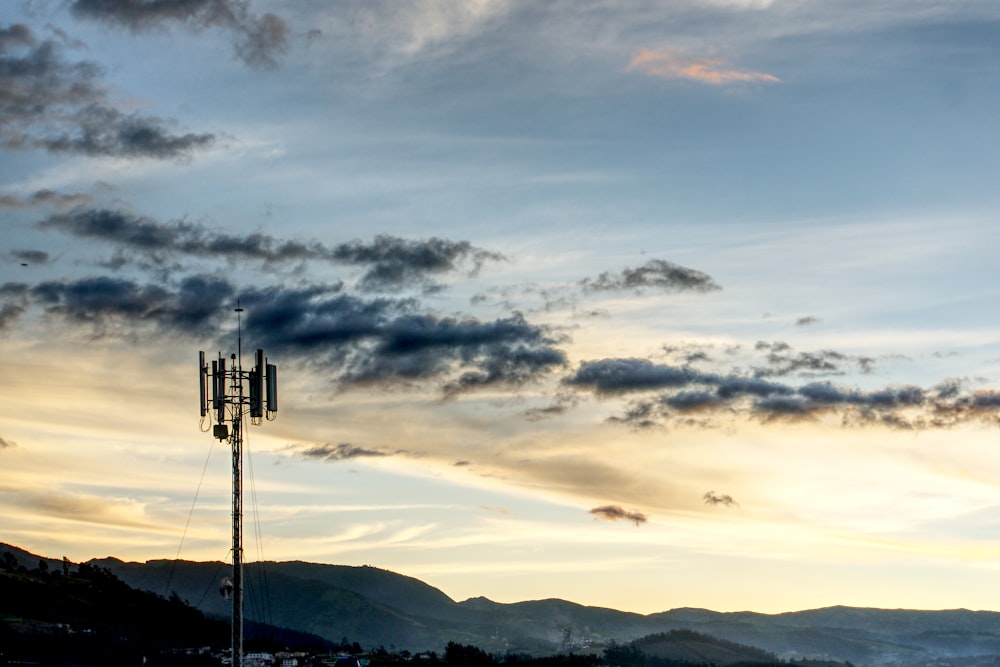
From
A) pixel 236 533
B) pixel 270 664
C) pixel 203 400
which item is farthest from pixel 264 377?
pixel 270 664

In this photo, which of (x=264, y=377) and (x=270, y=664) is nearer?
(x=264, y=377)

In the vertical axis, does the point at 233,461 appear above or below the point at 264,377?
below

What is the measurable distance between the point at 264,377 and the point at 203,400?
5.60 metres

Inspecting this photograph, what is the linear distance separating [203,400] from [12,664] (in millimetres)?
105416

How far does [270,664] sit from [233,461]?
316 ft

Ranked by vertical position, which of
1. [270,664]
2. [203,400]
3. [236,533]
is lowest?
[270,664]

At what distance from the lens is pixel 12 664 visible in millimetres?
191375

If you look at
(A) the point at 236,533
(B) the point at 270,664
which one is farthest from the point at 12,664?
(A) the point at 236,533

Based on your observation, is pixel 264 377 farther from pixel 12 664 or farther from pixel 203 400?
pixel 12 664

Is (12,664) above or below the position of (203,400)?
below

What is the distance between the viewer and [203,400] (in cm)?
10894

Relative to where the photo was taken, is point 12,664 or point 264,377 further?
point 12,664

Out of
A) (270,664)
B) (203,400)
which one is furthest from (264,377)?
(270,664)

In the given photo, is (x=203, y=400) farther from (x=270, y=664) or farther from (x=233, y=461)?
(x=270, y=664)
